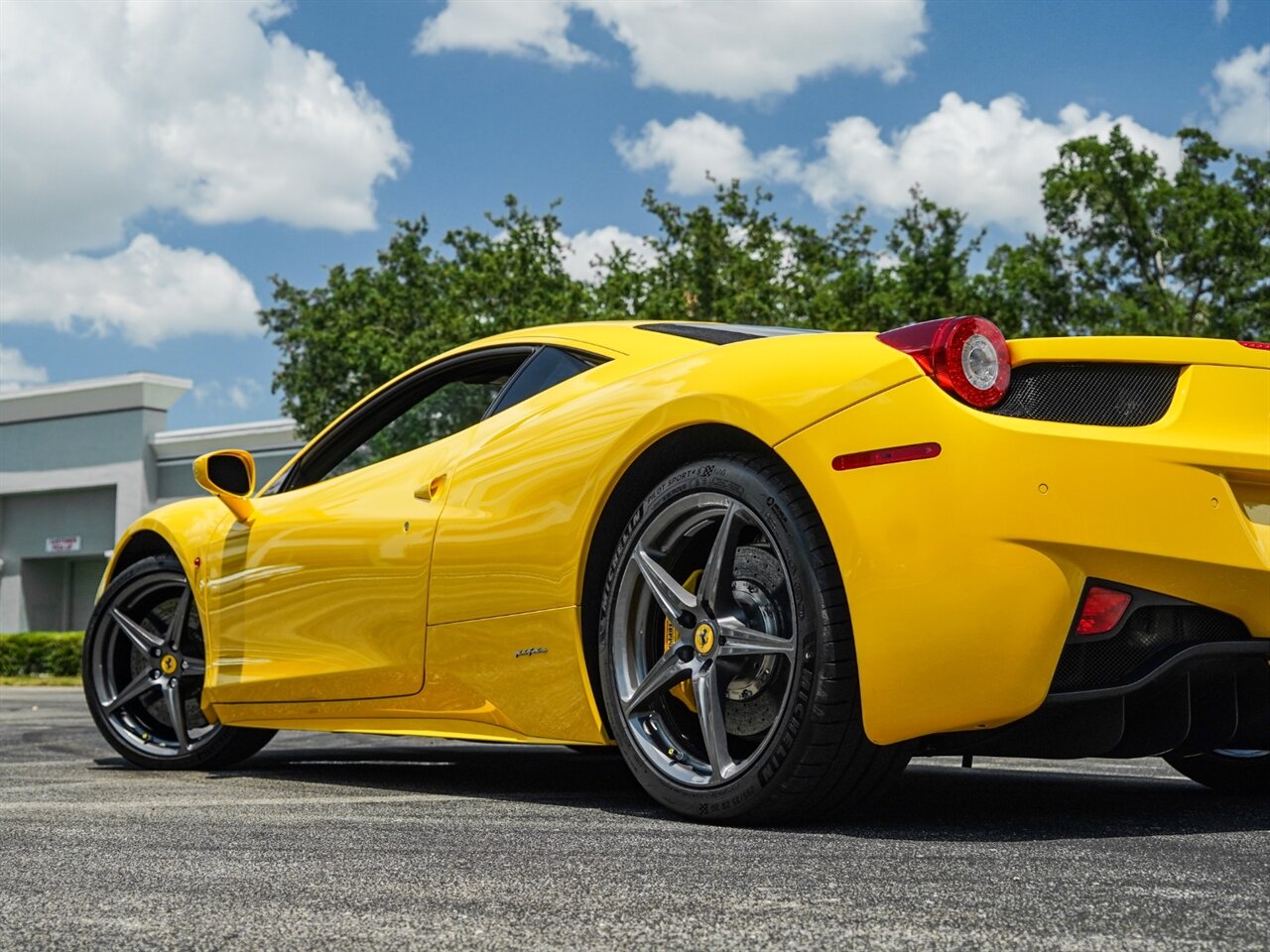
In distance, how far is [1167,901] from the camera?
2.19 m

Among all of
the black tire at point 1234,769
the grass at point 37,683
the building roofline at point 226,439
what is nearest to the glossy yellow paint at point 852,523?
the black tire at point 1234,769

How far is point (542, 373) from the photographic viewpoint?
4211 millimetres

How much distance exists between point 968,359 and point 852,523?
0.41 metres

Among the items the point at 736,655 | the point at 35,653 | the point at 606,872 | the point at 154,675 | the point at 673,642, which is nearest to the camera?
the point at 606,872

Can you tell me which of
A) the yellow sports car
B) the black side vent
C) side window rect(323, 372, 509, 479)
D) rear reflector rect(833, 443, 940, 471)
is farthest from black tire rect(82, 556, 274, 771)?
rear reflector rect(833, 443, 940, 471)

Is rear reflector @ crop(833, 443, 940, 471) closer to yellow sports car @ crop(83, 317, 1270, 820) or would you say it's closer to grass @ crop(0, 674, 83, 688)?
yellow sports car @ crop(83, 317, 1270, 820)

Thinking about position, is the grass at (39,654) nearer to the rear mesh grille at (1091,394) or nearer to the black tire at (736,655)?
the black tire at (736,655)

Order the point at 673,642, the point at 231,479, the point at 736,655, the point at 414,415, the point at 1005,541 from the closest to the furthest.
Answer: the point at 1005,541
the point at 736,655
the point at 673,642
the point at 414,415
the point at 231,479

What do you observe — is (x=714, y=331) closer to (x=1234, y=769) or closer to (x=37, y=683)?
(x=1234, y=769)

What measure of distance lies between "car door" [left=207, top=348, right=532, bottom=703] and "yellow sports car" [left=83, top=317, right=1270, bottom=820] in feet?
0.09

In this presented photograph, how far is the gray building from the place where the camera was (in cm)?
4325

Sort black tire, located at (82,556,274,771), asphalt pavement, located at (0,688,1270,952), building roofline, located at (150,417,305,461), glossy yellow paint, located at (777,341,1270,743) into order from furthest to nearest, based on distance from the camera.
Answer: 1. building roofline, located at (150,417,305,461)
2. black tire, located at (82,556,274,771)
3. glossy yellow paint, located at (777,341,1270,743)
4. asphalt pavement, located at (0,688,1270,952)

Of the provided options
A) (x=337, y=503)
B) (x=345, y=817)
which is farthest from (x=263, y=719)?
(x=345, y=817)

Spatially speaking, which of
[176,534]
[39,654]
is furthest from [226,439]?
[176,534]
